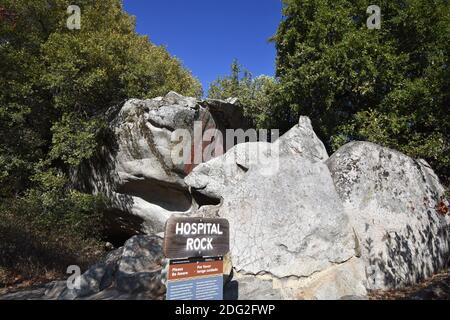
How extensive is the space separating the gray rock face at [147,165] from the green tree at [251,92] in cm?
442

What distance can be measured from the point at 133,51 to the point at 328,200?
1106 cm

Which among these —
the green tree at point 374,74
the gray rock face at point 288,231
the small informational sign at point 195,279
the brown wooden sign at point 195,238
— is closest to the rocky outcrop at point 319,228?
the gray rock face at point 288,231

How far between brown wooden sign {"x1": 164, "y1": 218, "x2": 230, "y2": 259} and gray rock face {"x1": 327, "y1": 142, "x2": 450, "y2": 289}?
3.81 metres

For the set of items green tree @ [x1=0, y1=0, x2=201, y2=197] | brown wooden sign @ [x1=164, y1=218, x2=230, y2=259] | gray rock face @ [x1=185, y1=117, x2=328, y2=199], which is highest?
green tree @ [x1=0, y1=0, x2=201, y2=197]

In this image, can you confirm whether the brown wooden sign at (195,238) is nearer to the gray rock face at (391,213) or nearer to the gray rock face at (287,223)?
A: the gray rock face at (287,223)

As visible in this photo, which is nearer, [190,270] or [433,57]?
[190,270]

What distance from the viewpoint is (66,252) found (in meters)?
11.1

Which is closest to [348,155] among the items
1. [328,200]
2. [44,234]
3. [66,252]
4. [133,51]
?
[328,200]

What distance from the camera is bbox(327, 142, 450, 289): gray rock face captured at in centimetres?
793

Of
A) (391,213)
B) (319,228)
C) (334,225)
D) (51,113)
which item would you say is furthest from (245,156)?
(51,113)

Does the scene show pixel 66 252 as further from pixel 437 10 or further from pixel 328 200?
pixel 437 10
